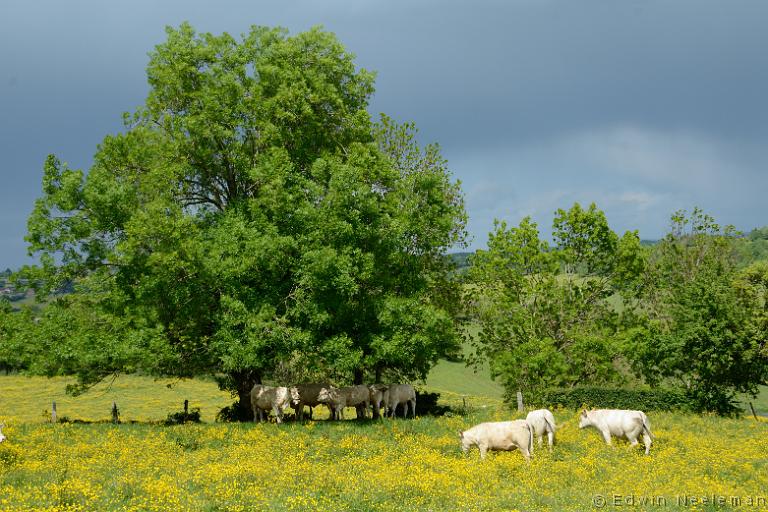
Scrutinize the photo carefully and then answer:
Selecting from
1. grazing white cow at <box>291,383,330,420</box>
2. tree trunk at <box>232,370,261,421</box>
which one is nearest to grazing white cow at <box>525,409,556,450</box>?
grazing white cow at <box>291,383,330,420</box>

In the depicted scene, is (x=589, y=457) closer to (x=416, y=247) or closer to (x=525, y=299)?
(x=416, y=247)

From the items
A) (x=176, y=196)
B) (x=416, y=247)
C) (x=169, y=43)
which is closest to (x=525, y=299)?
(x=416, y=247)

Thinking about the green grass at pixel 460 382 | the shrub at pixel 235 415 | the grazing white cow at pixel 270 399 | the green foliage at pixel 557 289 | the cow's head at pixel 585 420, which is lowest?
the green grass at pixel 460 382

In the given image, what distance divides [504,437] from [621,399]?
20082 millimetres

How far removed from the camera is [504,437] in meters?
20.2

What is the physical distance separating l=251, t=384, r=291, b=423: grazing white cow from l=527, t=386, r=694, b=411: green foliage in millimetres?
16867

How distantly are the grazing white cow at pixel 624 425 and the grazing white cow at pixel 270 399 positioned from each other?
1483 cm

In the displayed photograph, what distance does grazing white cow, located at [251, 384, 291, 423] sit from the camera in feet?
98.2

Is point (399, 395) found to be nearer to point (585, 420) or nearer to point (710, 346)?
point (585, 420)

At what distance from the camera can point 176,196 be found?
31938 millimetres

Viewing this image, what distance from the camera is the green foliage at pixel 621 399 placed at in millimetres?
36875

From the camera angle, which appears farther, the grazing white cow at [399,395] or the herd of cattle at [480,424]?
the grazing white cow at [399,395]

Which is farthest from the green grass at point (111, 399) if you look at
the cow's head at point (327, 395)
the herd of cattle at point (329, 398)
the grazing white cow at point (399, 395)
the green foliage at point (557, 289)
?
the green foliage at point (557, 289)

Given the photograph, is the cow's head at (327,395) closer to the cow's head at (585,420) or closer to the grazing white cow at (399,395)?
the grazing white cow at (399,395)
